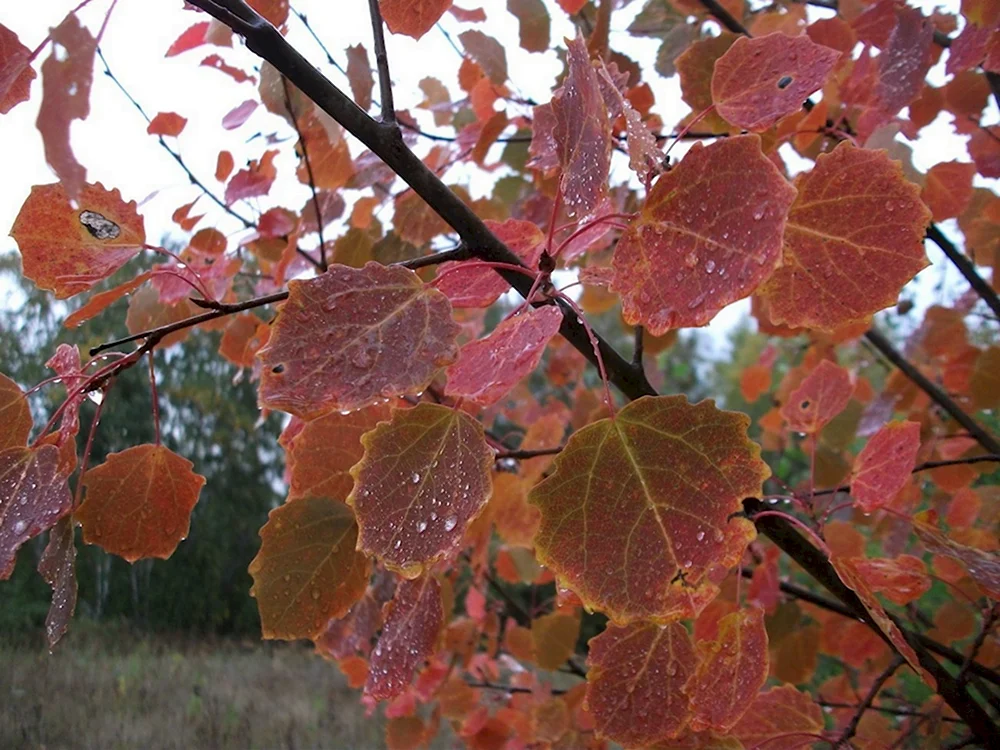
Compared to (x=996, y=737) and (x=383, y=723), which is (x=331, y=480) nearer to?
(x=996, y=737)

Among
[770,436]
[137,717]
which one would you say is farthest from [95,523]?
[770,436]

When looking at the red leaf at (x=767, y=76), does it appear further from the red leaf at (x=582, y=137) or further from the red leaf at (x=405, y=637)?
the red leaf at (x=405, y=637)

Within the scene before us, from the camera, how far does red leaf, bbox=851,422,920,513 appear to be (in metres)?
0.52

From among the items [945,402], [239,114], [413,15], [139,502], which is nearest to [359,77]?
[239,114]

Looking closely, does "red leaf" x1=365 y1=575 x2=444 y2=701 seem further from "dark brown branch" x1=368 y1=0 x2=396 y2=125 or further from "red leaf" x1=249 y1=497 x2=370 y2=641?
"dark brown branch" x1=368 y1=0 x2=396 y2=125

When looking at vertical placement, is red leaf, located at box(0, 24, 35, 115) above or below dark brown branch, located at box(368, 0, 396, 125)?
below

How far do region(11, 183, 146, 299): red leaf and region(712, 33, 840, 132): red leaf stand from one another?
368mm

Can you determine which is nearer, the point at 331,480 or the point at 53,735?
the point at 331,480

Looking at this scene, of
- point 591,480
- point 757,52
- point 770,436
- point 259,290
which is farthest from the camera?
point 770,436

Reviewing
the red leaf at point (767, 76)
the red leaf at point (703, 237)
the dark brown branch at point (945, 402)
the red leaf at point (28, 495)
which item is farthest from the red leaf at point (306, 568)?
the dark brown branch at point (945, 402)

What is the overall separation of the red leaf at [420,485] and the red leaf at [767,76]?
25cm

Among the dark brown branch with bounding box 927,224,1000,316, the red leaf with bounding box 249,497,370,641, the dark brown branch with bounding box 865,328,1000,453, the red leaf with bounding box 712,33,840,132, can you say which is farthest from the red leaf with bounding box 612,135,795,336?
the dark brown branch with bounding box 865,328,1000,453

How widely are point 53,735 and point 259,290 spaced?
1.95ft

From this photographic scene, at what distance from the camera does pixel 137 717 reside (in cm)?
70
